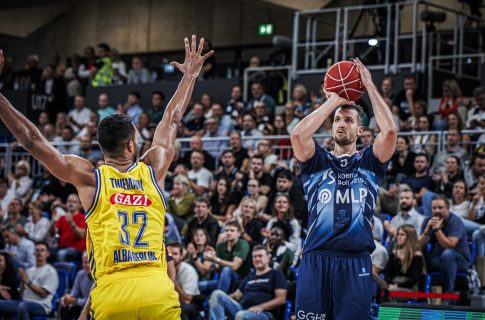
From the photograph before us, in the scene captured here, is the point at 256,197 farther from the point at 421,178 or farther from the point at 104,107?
the point at 104,107

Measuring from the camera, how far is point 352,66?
288 inches

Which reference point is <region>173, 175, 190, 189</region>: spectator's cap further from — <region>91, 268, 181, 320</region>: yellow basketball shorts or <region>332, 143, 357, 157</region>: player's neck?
<region>91, 268, 181, 320</region>: yellow basketball shorts

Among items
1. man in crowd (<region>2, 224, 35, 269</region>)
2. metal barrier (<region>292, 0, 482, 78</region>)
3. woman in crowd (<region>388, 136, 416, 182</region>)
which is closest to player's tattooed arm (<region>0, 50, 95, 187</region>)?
woman in crowd (<region>388, 136, 416, 182</region>)

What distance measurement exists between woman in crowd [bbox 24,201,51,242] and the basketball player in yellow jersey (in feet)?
34.2

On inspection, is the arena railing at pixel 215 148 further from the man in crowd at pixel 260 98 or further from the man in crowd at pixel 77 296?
the man in crowd at pixel 77 296

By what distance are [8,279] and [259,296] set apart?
14.3ft

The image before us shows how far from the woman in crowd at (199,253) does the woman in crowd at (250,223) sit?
1.98ft

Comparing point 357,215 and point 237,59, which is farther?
point 237,59

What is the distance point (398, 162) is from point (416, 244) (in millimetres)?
3049

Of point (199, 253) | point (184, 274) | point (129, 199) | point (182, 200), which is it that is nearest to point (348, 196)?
point (129, 199)

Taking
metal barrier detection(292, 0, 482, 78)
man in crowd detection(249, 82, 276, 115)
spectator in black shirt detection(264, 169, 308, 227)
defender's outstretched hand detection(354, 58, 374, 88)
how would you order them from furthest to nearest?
man in crowd detection(249, 82, 276, 115) < metal barrier detection(292, 0, 482, 78) < spectator in black shirt detection(264, 169, 308, 227) < defender's outstretched hand detection(354, 58, 374, 88)

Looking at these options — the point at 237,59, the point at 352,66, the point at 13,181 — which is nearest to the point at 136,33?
the point at 237,59

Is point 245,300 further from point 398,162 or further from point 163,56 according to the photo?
point 163,56

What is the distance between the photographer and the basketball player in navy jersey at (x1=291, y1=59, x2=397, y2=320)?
271 inches
